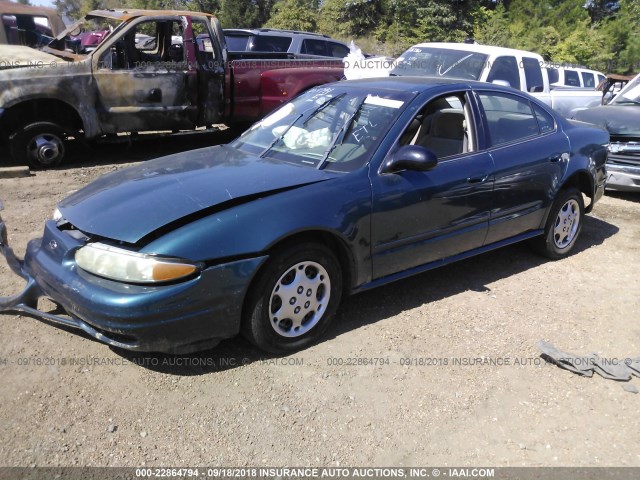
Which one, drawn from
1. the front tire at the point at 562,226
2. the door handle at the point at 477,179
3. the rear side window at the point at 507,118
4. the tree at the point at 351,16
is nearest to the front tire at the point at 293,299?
the door handle at the point at 477,179

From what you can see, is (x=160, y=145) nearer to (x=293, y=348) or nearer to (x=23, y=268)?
(x=23, y=268)

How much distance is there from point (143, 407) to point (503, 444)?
185 centimetres

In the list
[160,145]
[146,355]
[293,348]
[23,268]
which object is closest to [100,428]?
[146,355]

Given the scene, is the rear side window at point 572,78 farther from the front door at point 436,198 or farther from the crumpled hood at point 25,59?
the crumpled hood at point 25,59

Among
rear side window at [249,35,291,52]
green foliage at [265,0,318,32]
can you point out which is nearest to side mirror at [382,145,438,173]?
rear side window at [249,35,291,52]

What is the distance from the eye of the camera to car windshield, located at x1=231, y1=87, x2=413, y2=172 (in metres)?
3.87

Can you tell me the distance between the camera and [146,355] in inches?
136

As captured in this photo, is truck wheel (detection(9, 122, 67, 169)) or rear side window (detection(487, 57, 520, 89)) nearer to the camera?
truck wheel (detection(9, 122, 67, 169))

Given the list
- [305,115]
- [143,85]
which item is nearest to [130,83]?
[143,85]

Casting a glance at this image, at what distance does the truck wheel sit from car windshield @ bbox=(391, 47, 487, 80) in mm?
5063

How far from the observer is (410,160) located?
3756 mm

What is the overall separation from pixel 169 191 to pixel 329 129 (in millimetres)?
1271

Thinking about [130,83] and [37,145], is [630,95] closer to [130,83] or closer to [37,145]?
[130,83]

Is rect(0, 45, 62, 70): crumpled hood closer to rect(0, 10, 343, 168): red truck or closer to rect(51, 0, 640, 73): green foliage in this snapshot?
rect(0, 10, 343, 168): red truck
